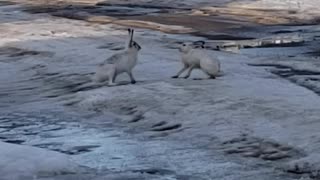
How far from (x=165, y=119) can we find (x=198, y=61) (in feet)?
10.4

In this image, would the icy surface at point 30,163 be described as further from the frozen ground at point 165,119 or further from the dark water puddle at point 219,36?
the dark water puddle at point 219,36

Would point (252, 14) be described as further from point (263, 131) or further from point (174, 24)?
point (263, 131)

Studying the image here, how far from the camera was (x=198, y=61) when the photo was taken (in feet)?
52.9

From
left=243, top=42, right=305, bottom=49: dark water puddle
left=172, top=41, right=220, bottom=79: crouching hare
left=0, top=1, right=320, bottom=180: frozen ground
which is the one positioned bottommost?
left=243, top=42, right=305, bottom=49: dark water puddle

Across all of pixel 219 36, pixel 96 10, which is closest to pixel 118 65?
pixel 219 36

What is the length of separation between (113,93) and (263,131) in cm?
405

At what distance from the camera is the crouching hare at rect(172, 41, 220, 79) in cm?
1598

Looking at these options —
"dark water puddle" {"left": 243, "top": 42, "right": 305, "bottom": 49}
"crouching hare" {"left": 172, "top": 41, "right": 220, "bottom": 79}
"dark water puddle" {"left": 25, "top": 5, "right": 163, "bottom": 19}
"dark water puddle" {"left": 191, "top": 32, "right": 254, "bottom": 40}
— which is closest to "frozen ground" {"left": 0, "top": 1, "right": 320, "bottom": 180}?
"crouching hare" {"left": 172, "top": 41, "right": 220, "bottom": 79}

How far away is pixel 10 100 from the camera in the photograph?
Result: 15992 mm


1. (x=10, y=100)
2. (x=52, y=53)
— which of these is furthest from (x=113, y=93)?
(x=52, y=53)

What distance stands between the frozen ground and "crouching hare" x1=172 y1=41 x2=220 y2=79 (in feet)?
0.68

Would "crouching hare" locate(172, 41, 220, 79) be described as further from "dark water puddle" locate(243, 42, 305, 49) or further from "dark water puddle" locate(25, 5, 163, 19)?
"dark water puddle" locate(25, 5, 163, 19)

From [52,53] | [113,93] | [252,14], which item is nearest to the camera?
[113,93]

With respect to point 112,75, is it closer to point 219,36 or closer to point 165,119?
point 165,119
